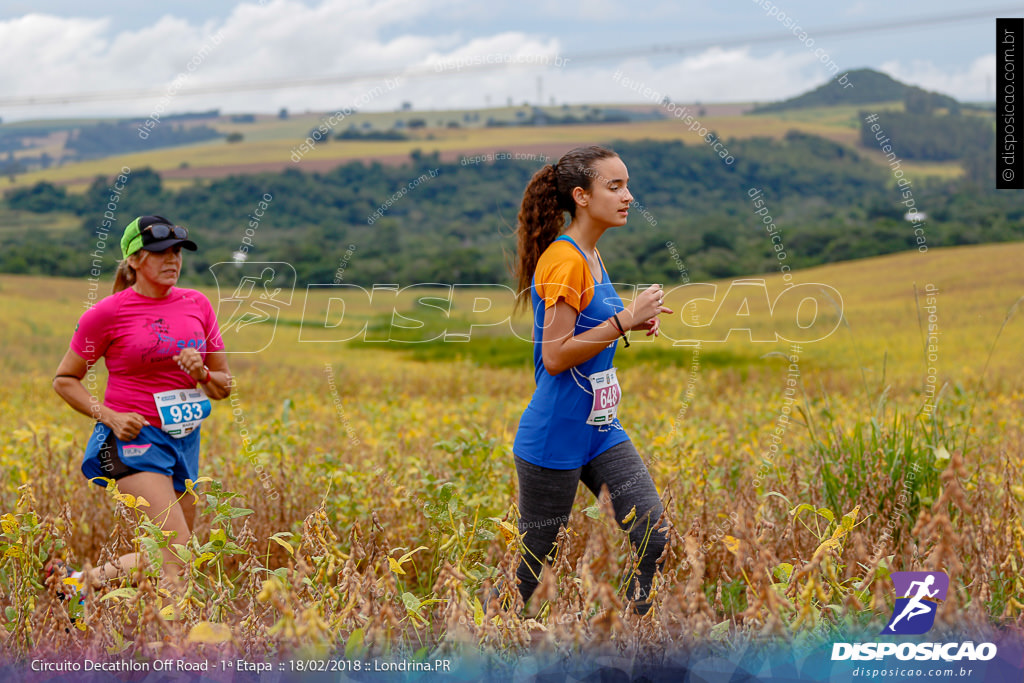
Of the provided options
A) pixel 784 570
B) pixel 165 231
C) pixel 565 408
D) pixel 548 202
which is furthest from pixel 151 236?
pixel 784 570

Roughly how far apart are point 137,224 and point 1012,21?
4081 millimetres

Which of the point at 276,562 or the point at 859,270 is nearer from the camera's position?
the point at 276,562

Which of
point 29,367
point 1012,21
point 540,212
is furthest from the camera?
point 29,367

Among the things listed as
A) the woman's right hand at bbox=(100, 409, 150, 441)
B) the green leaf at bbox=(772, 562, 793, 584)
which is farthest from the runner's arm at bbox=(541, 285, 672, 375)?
the woman's right hand at bbox=(100, 409, 150, 441)

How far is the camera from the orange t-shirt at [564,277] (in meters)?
3.18

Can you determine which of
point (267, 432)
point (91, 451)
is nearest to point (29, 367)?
point (267, 432)

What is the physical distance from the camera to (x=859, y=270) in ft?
118

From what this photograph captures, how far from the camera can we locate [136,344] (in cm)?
376

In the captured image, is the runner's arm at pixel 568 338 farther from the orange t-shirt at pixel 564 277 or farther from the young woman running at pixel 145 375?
the young woman running at pixel 145 375

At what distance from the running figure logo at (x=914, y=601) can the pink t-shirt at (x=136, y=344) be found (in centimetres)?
285

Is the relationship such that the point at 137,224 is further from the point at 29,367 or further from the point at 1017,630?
the point at 29,367

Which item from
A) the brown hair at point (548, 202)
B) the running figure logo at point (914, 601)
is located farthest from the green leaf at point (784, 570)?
the brown hair at point (548, 202)

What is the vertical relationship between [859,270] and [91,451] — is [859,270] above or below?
above

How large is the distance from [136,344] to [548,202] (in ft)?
5.82
